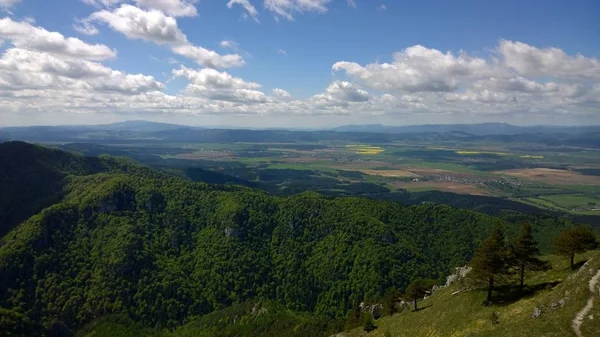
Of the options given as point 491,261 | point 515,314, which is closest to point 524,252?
point 491,261

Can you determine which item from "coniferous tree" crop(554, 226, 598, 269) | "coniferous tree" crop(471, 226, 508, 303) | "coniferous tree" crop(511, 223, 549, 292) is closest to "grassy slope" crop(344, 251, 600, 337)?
"coniferous tree" crop(554, 226, 598, 269)

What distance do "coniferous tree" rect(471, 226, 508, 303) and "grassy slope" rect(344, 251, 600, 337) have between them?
4.72m

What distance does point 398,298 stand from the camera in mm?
104875

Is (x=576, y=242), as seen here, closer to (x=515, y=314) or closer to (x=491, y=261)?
(x=491, y=261)

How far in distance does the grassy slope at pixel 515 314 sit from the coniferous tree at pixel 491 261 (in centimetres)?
472

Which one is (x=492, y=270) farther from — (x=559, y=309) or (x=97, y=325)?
(x=97, y=325)

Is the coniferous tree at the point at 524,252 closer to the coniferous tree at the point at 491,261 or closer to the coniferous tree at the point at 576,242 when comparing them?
the coniferous tree at the point at 491,261

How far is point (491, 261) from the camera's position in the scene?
203ft

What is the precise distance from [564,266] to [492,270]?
672 inches

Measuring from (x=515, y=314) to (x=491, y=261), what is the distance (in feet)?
33.4

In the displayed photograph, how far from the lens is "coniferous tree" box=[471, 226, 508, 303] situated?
6188 cm

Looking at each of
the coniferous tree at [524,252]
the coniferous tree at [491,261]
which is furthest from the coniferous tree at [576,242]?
the coniferous tree at [491,261]

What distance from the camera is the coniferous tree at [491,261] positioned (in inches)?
2436

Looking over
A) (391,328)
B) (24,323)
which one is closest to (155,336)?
(24,323)
